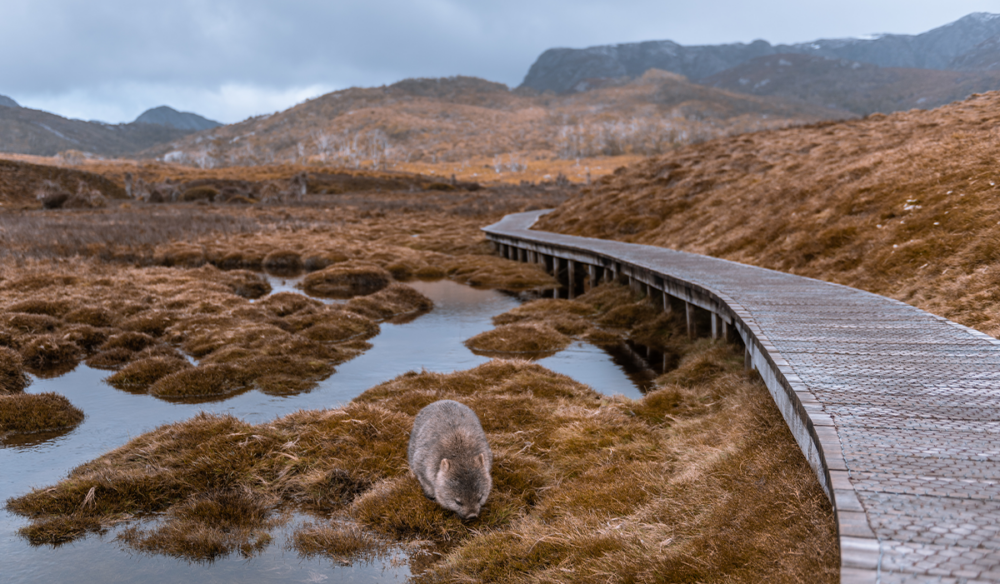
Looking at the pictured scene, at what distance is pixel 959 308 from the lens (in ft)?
34.3

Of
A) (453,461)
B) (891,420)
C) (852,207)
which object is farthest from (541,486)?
(852,207)

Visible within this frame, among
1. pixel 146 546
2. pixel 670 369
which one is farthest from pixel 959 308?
pixel 146 546

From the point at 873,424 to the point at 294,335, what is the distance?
41.4 ft

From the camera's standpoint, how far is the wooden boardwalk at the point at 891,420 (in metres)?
3.24

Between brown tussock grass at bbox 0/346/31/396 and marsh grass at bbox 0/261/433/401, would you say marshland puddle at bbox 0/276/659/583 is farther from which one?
marsh grass at bbox 0/261/433/401

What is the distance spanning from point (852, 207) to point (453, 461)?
16.7m

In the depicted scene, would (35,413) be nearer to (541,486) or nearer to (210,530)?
(210,530)

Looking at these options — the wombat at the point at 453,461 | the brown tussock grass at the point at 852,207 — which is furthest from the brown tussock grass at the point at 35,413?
the brown tussock grass at the point at 852,207

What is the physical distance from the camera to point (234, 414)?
10219 mm

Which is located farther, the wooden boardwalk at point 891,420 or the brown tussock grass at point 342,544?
the brown tussock grass at point 342,544

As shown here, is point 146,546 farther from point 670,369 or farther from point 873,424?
point 670,369

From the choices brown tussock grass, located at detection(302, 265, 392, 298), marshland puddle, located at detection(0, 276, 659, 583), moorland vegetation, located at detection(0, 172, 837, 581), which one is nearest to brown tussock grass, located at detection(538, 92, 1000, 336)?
moorland vegetation, located at detection(0, 172, 837, 581)

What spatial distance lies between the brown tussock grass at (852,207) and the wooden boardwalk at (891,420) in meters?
2.81

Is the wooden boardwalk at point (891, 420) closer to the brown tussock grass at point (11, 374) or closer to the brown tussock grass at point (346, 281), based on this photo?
the brown tussock grass at point (11, 374)
